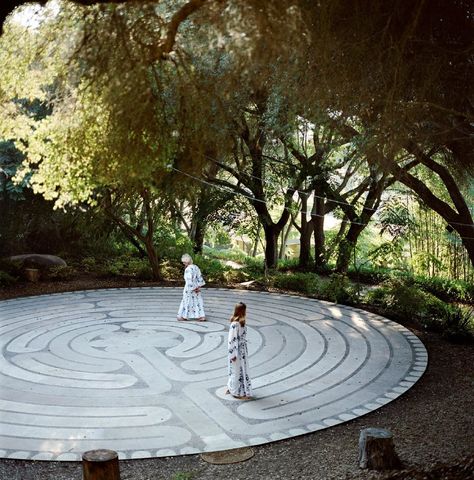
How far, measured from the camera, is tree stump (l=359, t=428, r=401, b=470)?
193 inches

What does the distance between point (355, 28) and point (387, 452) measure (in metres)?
3.67

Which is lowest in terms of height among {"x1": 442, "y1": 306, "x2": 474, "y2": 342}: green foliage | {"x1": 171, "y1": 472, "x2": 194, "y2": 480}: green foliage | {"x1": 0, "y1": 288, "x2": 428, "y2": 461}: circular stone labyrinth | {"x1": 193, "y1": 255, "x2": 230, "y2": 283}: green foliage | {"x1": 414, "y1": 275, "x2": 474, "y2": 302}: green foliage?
{"x1": 171, "y1": 472, "x2": 194, "y2": 480}: green foliage

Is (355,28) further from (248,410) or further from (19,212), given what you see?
(19,212)

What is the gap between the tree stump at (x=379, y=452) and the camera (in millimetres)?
4906

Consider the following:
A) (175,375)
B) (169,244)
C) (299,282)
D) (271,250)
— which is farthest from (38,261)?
(175,375)

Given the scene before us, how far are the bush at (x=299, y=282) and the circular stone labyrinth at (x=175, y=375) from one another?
178 cm

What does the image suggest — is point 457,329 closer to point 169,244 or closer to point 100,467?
point 100,467

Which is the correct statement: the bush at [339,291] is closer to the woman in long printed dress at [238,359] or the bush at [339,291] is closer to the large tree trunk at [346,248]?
the large tree trunk at [346,248]

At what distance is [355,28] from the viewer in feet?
17.5

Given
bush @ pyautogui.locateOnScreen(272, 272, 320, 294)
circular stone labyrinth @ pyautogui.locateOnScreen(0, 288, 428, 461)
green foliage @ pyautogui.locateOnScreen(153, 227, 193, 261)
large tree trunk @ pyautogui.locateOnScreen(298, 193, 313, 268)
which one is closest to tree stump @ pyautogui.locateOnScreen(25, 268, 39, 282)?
circular stone labyrinth @ pyautogui.locateOnScreen(0, 288, 428, 461)

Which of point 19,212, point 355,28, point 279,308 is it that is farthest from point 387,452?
point 19,212

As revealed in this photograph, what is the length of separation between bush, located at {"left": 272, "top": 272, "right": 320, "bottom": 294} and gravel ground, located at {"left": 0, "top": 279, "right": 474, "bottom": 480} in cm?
732

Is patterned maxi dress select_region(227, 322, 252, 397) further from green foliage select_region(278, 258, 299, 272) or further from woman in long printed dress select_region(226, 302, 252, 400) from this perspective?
green foliage select_region(278, 258, 299, 272)

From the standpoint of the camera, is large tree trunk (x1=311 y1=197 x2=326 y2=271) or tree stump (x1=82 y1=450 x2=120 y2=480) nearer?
tree stump (x1=82 y1=450 x2=120 y2=480)
